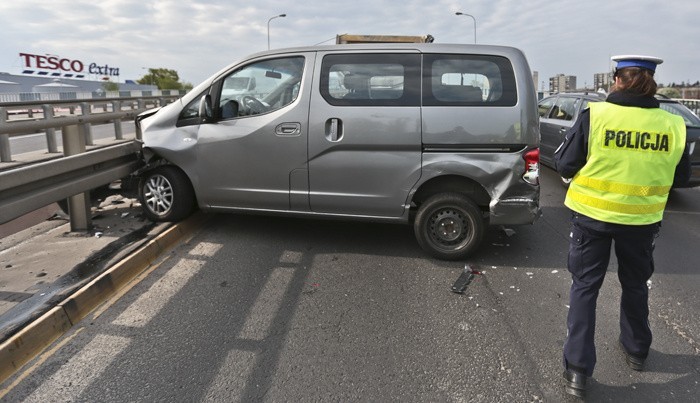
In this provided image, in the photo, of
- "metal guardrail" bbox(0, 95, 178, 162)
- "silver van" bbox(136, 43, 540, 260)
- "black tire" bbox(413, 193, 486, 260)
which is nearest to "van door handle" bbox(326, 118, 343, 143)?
"silver van" bbox(136, 43, 540, 260)

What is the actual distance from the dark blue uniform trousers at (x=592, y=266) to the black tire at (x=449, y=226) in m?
1.77

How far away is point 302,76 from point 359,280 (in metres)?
2.09

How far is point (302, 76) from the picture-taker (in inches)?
187

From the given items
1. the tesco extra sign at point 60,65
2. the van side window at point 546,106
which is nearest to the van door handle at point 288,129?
the van side window at point 546,106

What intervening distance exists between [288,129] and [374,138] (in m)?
0.87

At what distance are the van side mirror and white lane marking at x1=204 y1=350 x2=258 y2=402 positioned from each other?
2.75 meters

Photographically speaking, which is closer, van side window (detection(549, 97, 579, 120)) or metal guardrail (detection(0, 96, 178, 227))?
metal guardrail (detection(0, 96, 178, 227))

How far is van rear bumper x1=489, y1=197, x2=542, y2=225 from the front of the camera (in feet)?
14.5

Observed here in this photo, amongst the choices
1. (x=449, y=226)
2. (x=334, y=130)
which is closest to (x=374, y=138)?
(x=334, y=130)

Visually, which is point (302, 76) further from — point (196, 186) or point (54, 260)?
point (54, 260)

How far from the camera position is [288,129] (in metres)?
4.72

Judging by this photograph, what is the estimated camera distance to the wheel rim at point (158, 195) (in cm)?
527

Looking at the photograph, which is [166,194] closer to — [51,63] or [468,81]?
[468,81]

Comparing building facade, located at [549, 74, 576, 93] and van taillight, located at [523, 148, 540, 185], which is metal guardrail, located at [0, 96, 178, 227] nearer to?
van taillight, located at [523, 148, 540, 185]
